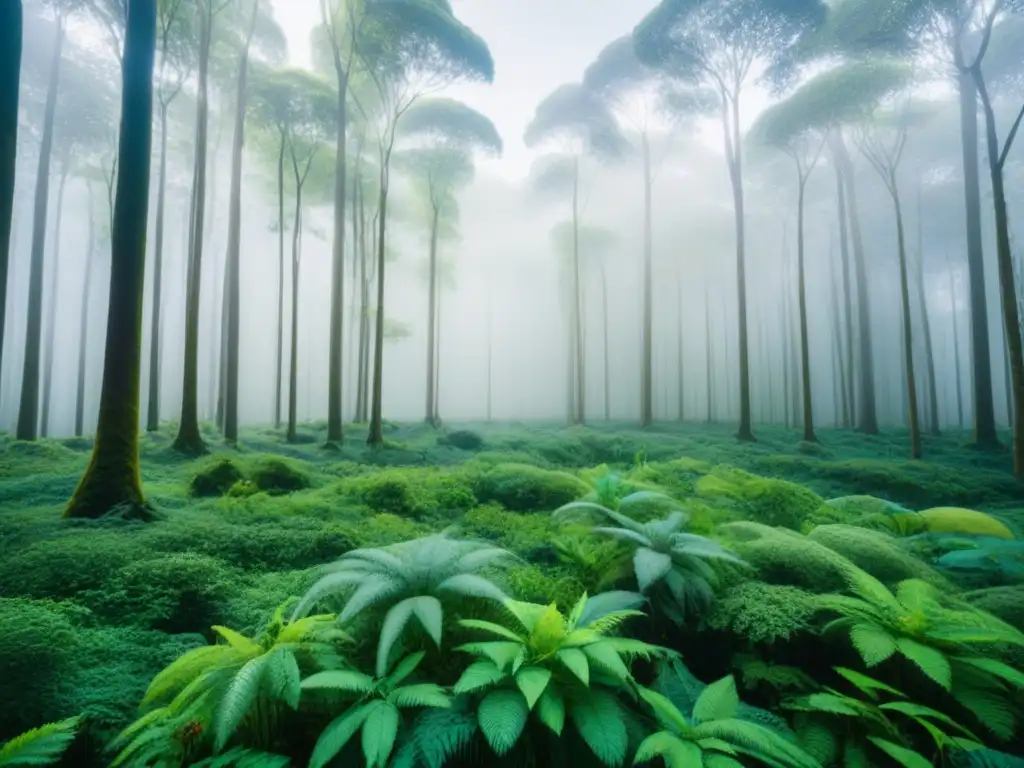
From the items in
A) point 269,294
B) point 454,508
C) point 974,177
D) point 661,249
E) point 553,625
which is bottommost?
point 454,508

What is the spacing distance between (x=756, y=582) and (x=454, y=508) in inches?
166

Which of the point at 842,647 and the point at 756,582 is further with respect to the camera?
the point at 756,582

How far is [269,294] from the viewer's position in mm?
74375

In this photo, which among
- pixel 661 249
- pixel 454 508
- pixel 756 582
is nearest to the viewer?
pixel 756 582

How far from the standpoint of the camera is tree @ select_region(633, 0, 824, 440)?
12.8 meters

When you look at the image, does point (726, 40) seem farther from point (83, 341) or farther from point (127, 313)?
point (83, 341)

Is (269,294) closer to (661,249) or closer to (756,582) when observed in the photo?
(661,249)

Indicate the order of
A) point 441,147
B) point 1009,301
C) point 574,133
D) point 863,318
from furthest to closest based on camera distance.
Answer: point 574,133
point 441,147
point 863,318
point 1009,301

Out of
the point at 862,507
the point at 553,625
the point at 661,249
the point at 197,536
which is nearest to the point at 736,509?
the point at 862,507

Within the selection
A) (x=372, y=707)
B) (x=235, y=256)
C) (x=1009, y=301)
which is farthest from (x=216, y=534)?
(x=1009, y=301)

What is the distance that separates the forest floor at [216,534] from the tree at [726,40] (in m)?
6.48

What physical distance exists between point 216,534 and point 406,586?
→ 3.06 meters

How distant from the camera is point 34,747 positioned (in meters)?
1.62

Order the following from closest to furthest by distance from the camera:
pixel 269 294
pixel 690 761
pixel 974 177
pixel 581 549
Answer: pixel 690 761 < pixel 581 549 < pixel 974 177 < pixel 269 294
